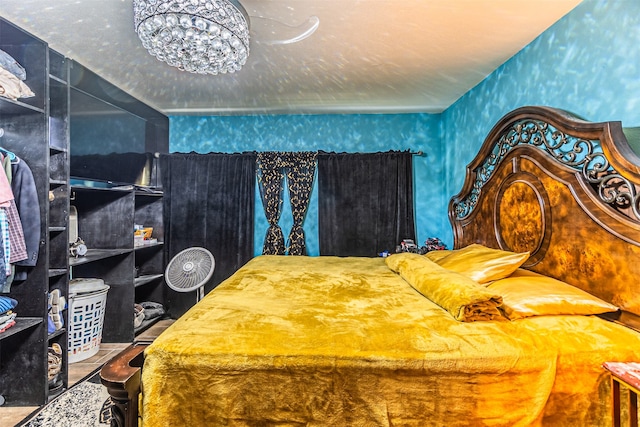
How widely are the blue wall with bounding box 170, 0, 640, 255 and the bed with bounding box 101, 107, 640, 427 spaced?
0.24 m

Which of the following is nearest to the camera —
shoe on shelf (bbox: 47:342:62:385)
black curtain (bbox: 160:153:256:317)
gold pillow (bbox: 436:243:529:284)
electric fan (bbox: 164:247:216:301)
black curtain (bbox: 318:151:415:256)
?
gold pillow (bbox: 436:243:529:284)

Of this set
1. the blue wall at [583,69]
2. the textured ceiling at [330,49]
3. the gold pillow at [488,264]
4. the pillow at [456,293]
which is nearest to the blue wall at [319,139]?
the textured ceiling at [330,49]

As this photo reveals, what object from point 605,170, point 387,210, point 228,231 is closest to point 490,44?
point 605,170

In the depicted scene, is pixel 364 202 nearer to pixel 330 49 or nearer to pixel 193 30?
pixel 330 49

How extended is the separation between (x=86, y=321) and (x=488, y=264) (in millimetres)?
3351

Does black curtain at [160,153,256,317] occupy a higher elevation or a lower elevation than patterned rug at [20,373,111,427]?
higher

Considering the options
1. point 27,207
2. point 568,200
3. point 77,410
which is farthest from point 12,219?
point 568,200

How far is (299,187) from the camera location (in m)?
4.06

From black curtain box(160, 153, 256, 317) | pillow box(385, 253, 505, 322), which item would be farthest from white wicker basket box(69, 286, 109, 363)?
pillow box(385, 253, 505, 322)

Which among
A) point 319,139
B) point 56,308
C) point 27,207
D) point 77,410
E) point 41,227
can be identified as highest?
point 319,139

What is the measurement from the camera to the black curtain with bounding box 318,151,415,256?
13.1 feet

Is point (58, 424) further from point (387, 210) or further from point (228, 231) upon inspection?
point (387, 210)

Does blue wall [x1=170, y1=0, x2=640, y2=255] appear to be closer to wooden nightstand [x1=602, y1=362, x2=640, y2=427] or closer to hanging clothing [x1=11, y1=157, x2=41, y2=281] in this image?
wooden nightstand [x1=602, y1=362, x2=640, y2=427]

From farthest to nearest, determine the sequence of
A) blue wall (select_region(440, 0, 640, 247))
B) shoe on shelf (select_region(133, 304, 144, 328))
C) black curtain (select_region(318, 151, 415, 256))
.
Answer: black curtain (select_region(318, 151, 415, 256)) → shoe on shelf (select_region(133, 304, 144, 328)) → blue wall (select_region(440, 0, 640, 247))
